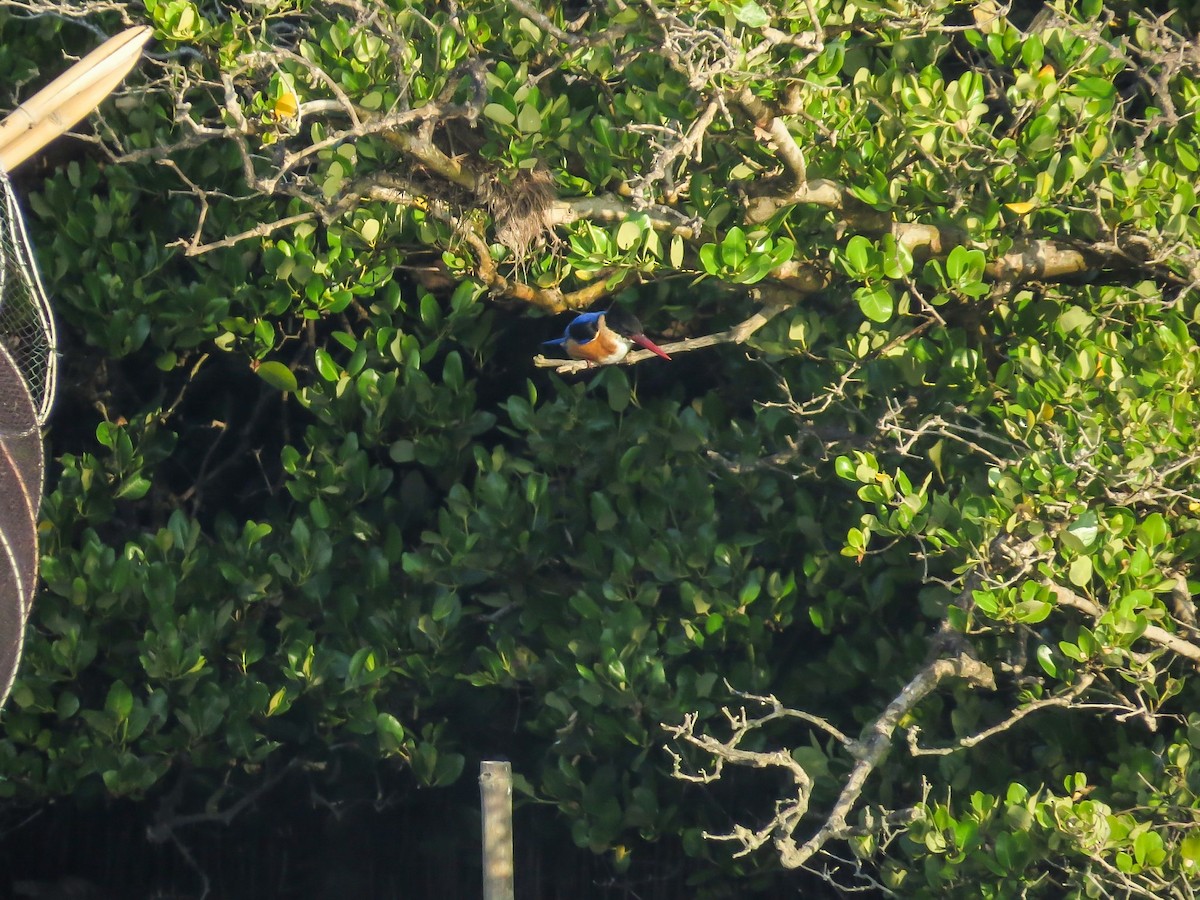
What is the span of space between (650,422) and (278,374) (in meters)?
1.23

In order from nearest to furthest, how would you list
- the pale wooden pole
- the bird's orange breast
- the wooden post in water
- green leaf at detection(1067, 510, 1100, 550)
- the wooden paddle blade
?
the pale wooden pole < the wooden paddle blade < the wooden post in water < green leaf at detection(1067, 510, 1100, 550) < the bird's orange breast

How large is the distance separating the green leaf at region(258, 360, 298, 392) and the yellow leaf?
134 centimetres

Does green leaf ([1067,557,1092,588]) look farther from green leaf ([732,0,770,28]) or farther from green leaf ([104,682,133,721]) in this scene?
green leaf ([104,682,133,721])

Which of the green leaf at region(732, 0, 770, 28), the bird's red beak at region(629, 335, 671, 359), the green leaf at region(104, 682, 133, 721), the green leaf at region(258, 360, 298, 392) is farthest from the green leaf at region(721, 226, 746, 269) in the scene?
the green leaf at region(104, 682, 133, 721)

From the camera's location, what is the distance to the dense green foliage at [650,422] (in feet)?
11.7

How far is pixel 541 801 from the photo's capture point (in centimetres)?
482

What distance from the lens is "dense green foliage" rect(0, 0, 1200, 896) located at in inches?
141

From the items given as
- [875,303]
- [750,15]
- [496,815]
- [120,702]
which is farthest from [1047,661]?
[120,702]

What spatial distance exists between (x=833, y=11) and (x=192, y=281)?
8.36ft

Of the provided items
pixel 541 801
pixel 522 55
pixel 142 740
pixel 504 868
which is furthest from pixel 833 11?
pixel 142 740

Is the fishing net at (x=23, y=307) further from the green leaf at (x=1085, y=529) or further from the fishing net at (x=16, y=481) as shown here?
the green leaf at (x=1085, y=529)

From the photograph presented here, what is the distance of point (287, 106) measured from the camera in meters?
3.52

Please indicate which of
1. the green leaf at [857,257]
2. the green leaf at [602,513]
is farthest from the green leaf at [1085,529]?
the green leaf at [602,513]

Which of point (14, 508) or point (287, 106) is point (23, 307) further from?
point (14, 508)
